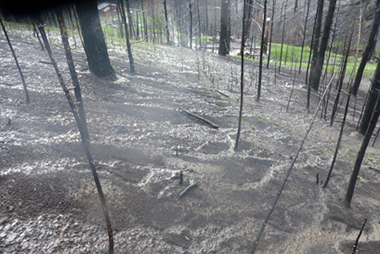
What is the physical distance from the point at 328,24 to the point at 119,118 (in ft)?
33.9

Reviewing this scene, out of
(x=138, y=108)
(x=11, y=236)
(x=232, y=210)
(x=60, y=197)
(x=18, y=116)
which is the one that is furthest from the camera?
(x=138, y=108)

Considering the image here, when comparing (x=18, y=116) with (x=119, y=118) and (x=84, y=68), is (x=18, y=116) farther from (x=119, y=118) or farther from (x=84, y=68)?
(x=84, y=68)

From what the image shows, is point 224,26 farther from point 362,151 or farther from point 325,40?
point 362,151

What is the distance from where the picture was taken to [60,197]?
3703 millimetres

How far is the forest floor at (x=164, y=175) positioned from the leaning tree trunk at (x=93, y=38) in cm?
48

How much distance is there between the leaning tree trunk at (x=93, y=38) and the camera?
22.8ft

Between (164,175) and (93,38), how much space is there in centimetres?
526

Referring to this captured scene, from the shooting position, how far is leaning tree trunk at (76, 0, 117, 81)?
22.8ft

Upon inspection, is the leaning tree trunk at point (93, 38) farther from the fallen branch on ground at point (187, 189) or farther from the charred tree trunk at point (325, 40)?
the charred tree trunk at point (325, 40)

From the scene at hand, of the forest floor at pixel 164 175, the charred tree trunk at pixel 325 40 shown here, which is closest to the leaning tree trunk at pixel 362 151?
the forest floor at pixel 164 175

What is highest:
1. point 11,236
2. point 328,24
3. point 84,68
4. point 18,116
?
point 328,24

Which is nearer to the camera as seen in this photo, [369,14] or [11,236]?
[11,236]

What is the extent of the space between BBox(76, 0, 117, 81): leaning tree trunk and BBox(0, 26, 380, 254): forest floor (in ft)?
1.59

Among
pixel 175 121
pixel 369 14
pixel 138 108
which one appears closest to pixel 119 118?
pixel 138 108
